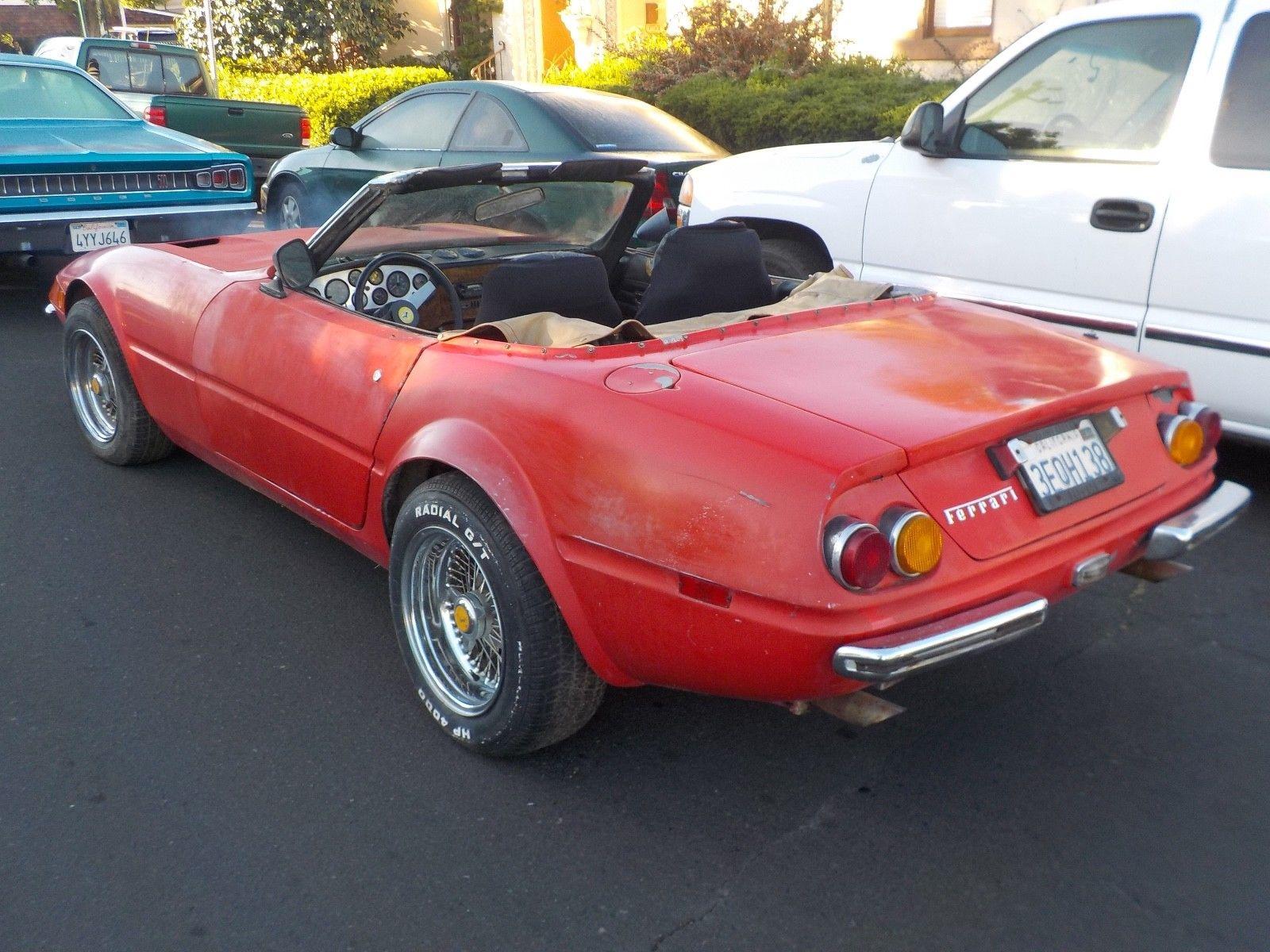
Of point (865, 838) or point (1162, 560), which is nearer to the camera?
point (865, 838)

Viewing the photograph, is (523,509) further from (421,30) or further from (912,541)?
(421,30)

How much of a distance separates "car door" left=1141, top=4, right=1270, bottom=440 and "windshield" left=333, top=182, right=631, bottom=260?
6.73ft

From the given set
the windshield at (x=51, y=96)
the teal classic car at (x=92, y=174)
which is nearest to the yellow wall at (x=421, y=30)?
the windshield at (x=51, y=96)

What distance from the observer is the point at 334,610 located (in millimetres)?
3711

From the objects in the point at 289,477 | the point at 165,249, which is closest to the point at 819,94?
the point at 165,249

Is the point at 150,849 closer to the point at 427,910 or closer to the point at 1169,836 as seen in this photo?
the point at 427,910

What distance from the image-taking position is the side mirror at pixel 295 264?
3533mm

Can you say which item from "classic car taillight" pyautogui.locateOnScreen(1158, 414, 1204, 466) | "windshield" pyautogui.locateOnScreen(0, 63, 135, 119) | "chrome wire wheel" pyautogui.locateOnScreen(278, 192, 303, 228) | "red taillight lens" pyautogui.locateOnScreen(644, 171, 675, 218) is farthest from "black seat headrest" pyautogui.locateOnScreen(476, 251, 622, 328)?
"chrome wire wheel" pyautogui.locateOnScreen(278, 192, 303, 228)

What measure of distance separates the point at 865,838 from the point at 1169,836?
0.66 metres

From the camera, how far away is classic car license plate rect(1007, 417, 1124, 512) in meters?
2.56

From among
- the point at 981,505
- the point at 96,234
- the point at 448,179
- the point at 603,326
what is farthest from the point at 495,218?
the point at 96,234

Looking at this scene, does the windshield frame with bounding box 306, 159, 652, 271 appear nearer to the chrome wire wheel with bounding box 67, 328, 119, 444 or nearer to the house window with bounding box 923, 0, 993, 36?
the chrome wire wheel with bounding box 67, 328, 119, 444

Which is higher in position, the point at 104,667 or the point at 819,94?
the point at 819,94

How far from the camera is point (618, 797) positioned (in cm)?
278
